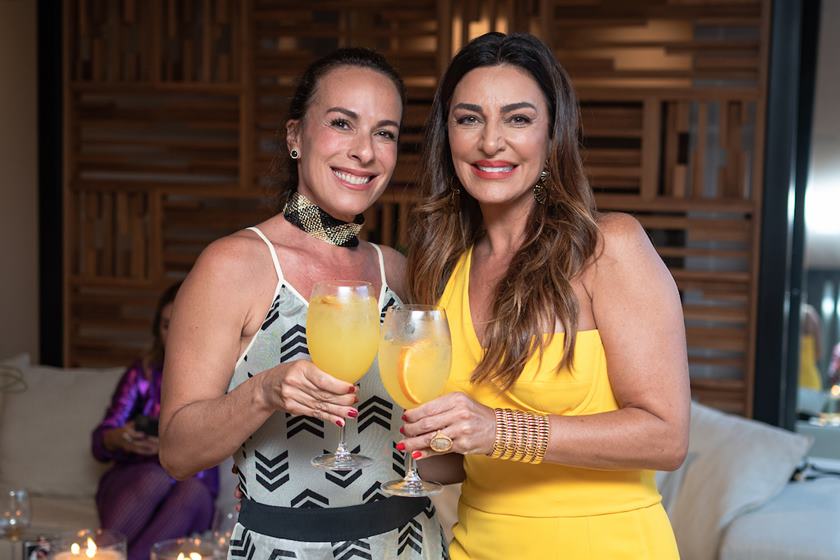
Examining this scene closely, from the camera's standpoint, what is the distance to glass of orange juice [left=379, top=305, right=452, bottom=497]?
1.44 m

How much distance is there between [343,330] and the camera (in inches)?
57.6

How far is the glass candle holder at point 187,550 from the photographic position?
269 cm

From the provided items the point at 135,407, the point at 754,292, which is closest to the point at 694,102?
the point at 754,292

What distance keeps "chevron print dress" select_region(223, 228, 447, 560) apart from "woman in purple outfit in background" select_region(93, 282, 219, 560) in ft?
6.73

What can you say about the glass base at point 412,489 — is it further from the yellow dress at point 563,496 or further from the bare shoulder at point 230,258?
the bare shoulder at point 230,258

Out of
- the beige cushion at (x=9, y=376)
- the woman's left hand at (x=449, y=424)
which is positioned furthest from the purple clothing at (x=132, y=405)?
the woman's left hand at (x=449, y=424)

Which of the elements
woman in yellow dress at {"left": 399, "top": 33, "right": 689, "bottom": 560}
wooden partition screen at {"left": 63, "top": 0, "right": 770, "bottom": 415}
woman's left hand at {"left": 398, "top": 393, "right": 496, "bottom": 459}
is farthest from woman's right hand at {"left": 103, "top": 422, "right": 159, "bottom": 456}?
woman's left hand at {"left": 398, "top": 393, "right": 496, "bottom": 459}

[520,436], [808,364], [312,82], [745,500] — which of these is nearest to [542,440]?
[520,436]

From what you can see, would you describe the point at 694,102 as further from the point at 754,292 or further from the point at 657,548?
the point at 657,548

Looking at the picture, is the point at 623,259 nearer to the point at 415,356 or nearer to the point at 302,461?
the point at 415,356

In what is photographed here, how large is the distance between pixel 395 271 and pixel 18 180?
337cm

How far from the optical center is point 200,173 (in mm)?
4812

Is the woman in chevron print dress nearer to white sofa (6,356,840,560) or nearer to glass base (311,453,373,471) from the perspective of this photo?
glass base (311,453,373,471)

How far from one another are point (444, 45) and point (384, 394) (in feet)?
9.73
